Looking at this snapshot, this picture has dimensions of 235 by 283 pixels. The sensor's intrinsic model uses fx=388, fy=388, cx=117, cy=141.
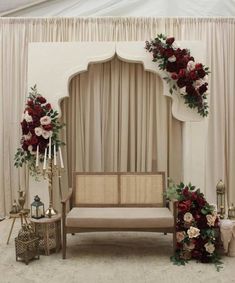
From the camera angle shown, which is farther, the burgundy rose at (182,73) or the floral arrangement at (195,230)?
the burgundy rose at (182,73)

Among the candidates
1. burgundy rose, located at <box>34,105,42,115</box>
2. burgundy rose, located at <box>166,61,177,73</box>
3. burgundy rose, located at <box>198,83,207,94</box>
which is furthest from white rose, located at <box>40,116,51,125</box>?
burgundy rose, located at <box>198,83,207,94</box>

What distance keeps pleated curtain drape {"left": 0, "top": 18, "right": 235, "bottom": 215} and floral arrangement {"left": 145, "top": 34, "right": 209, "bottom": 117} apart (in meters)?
0.59

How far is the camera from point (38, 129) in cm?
421

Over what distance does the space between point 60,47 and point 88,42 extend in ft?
1.09

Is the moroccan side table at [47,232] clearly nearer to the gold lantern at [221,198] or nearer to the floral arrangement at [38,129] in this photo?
the floral arrangement at [38,129]

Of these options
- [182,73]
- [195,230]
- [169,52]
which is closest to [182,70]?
[182,73]

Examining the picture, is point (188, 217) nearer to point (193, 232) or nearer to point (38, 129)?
point (193, 232)

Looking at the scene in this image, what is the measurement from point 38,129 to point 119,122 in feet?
3.90

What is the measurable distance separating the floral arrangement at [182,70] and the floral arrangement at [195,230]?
1.18 m

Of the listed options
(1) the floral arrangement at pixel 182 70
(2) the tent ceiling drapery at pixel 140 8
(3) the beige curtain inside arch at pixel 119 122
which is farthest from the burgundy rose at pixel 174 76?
(2) the tent ceiling drapery at pixel 140 8

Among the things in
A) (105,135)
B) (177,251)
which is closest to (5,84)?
(105,135)

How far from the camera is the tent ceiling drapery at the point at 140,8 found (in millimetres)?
4930

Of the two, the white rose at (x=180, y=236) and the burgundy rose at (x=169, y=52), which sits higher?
the burgundy rose at (x=169, y=52)

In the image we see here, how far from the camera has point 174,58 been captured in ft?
14.1
